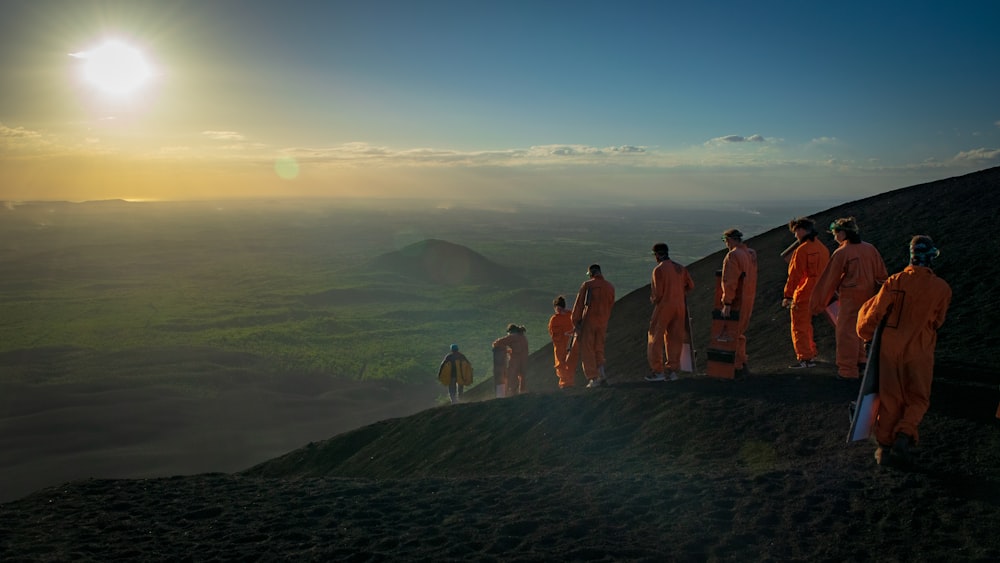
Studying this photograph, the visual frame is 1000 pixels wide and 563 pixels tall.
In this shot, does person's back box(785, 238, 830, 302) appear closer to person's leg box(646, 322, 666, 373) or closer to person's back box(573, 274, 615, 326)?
person's leg box(646, 322, 666, 373)

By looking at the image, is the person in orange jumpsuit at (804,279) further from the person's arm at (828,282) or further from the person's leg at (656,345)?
the person's leg at (656,345)

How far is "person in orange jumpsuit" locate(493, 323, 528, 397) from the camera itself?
1270 centimetres

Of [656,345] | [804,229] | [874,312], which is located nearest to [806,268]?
[804,229]

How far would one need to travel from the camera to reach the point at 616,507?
580 centimetres

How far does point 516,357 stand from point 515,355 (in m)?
0.06

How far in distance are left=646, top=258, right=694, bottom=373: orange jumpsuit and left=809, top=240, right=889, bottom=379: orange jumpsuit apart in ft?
6.10

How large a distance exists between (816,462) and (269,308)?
68.8 meters

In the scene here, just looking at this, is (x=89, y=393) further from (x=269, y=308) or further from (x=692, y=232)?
(x=692, y=232)

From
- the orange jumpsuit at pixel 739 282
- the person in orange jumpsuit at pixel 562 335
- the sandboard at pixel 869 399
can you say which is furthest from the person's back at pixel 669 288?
the sandboard at pixel 869 399

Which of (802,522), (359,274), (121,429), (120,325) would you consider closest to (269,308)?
(120,325)

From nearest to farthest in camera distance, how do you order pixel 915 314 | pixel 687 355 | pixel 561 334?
pixel 915 314
pixel 687 355
pixel 561 334

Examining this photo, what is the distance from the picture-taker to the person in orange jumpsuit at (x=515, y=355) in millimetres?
12703

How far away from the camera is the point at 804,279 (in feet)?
29.1

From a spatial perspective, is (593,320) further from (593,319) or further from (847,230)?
(847,230)
